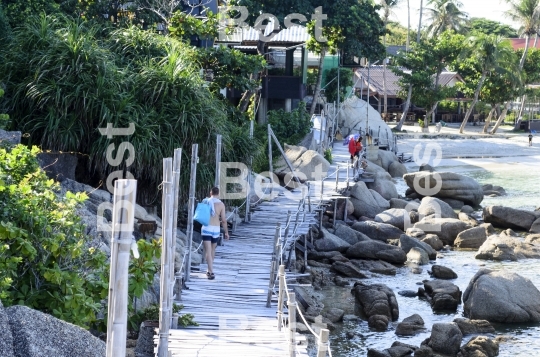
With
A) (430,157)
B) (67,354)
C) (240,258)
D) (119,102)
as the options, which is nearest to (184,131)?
(119,102)

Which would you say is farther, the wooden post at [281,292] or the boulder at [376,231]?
the boulder at [376,231]

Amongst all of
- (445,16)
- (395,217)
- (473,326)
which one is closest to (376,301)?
(473,326)

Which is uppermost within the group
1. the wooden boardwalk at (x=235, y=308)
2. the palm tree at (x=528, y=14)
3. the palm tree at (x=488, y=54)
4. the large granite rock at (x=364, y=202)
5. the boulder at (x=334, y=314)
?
the palm tree at (x=528, y=14)

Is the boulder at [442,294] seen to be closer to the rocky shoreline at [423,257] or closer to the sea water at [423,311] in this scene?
the rocky shoreline at [423,257]

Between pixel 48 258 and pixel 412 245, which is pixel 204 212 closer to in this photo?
pixel 48 258

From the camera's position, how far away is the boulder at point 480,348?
1421 centimetres

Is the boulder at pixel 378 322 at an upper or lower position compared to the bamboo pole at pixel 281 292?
lower

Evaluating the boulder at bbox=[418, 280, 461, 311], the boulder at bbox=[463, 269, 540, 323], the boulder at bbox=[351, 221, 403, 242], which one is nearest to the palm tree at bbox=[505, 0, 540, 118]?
the boulder at bbox=[351, 221, 403, 242]

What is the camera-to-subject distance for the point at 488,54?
53.2 meters

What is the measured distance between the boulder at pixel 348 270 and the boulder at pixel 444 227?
5.44 metres

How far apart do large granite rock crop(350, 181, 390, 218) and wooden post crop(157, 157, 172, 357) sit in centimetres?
1758

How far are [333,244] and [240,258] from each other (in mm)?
7073

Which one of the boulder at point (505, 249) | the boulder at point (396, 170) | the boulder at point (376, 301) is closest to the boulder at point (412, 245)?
the boulder at point (505, 249)

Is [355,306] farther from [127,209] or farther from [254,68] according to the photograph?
[127,209]
